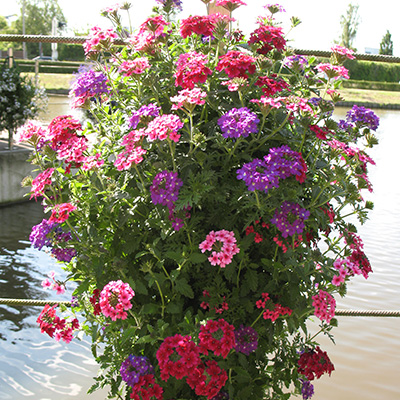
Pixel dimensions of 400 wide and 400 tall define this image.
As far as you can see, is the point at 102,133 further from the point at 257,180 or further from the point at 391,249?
the point at 391,249

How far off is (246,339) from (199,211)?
43 cm

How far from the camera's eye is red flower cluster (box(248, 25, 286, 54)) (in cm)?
175

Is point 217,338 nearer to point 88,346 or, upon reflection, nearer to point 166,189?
point 166,189

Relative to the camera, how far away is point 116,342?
1693 mm

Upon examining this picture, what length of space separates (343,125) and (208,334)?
100cm

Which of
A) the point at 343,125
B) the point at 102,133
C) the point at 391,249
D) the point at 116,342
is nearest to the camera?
the point at 116,342

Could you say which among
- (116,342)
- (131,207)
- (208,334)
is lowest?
(116,342)

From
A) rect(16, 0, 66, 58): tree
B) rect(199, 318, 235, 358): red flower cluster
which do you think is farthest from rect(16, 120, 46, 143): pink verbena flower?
rect(16, 0, 66, 58): tree

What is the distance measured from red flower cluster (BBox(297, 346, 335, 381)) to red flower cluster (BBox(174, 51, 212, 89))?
0.98 m

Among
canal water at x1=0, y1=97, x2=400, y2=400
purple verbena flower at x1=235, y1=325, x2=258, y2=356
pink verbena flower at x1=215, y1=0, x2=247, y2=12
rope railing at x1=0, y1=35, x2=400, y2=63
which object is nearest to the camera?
purple verbena flower at x1=235, y1=325, x2=258, y2=356

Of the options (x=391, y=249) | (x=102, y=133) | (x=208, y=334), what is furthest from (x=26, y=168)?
(x=208, y=334)

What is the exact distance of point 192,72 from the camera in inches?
61.8

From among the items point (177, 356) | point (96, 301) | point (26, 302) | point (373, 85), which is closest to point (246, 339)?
point (177, 356)

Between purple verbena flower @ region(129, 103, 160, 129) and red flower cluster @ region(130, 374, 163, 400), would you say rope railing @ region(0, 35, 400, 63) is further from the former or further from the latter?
red flower cluster @ region(130, 374, 163, 400)
